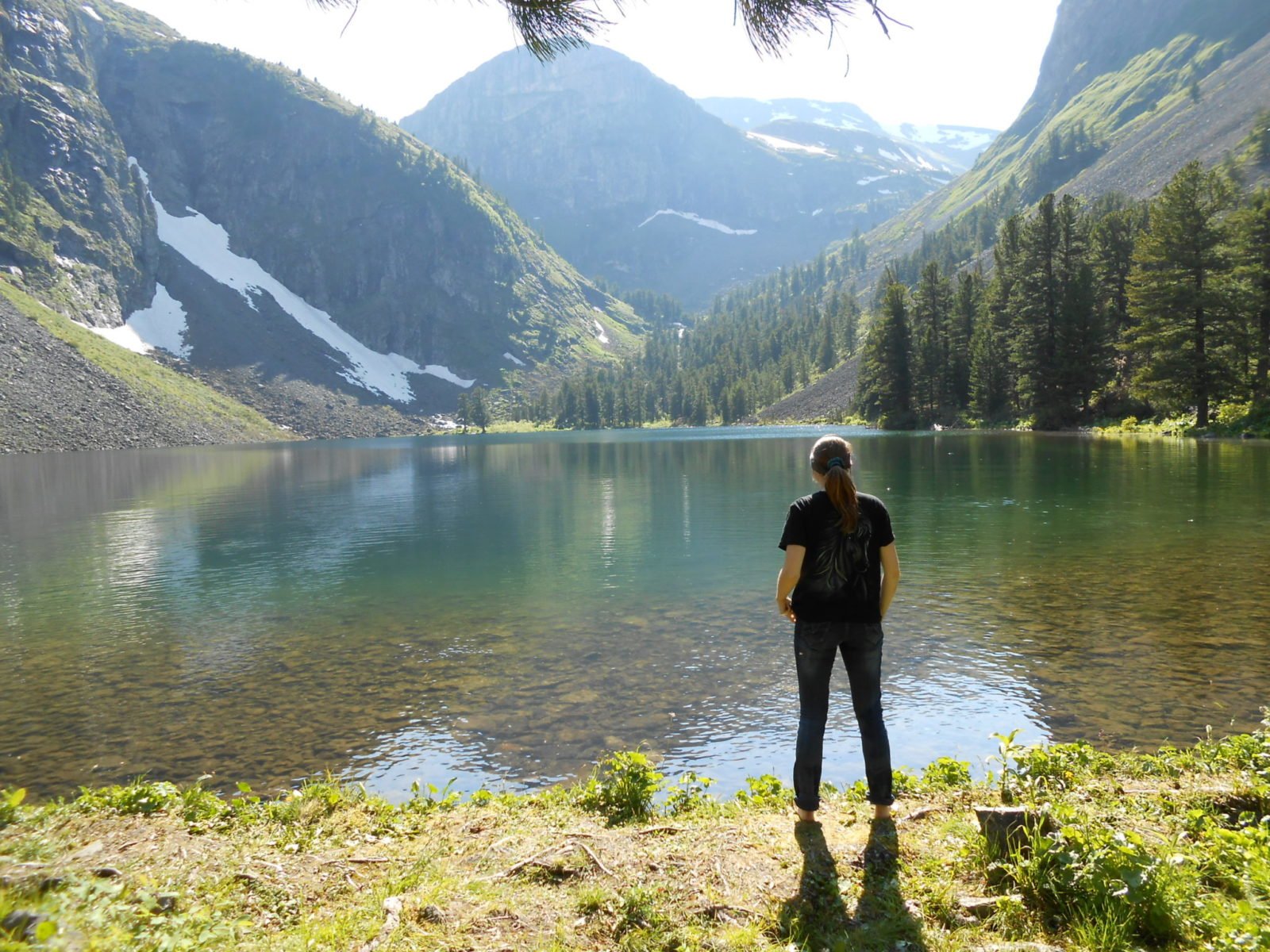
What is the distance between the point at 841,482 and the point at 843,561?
70 centimetres

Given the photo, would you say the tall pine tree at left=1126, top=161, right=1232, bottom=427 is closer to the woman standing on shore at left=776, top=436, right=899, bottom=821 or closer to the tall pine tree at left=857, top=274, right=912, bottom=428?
the tall pine tree at left=857, top=274, right=912, bottom=428

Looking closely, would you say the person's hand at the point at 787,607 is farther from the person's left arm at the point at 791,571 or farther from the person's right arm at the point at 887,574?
the person's right arm at the point at 887,574

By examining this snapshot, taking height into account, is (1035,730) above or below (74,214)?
below

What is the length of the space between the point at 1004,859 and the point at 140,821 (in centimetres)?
753

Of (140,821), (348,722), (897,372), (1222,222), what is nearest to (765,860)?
(140,821)

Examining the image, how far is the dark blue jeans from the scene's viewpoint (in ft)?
21.5

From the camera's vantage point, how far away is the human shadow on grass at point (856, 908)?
488cm

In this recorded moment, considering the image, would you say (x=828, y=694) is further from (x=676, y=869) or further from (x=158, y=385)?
(x=158, y=385)

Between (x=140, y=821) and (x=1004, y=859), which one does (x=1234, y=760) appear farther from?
(x=140, y=821)

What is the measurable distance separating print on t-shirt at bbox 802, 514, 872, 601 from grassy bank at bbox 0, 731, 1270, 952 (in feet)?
6.87

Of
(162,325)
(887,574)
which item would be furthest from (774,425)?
(887,574)

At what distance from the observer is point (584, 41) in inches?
271

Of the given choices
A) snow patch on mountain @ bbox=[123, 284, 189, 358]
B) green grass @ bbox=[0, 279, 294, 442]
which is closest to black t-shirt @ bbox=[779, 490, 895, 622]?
green grass @ bbox=[0, 279, 294, 442]

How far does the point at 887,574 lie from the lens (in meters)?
6.69
